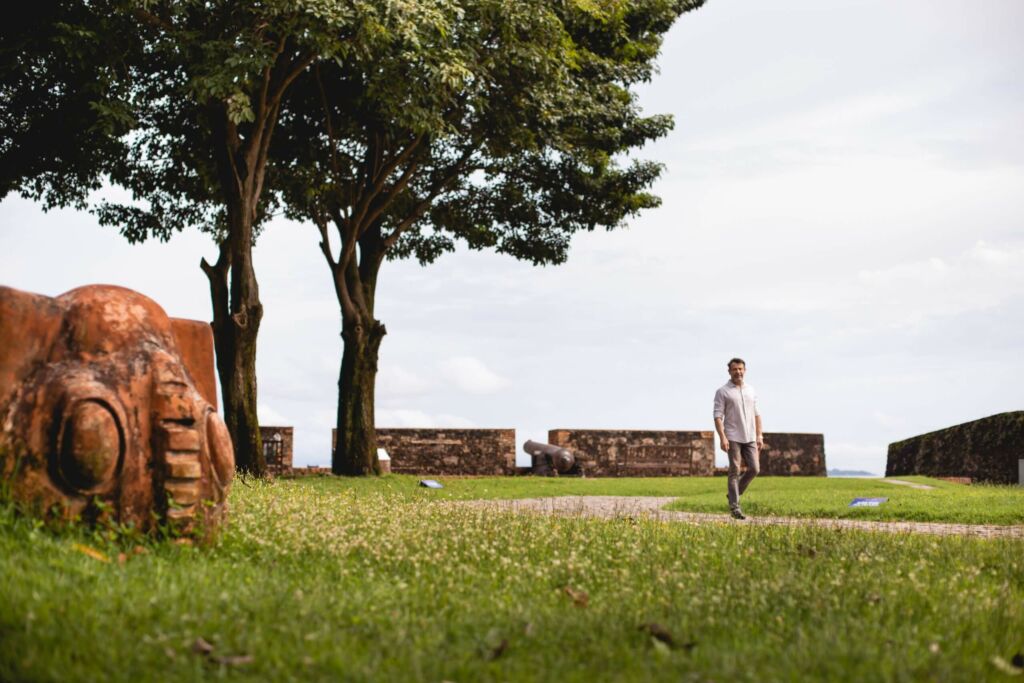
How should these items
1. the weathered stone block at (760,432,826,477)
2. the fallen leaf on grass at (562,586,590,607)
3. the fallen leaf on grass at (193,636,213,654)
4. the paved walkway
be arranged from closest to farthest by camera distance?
the fallen leaf on grass at (193,636,213,654) < the fallen leaf on grass at (562,586,590,607) < the paved walkway < the weathered stone block at (760,432,826,477)

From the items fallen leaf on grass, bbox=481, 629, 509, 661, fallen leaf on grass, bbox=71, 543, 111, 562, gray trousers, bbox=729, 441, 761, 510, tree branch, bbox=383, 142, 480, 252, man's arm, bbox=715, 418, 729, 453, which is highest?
tree branch, bbox=383, 142, 480, 252

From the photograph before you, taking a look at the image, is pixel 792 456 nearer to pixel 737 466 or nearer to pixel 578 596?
pixel 737 466

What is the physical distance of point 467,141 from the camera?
71.6 feet

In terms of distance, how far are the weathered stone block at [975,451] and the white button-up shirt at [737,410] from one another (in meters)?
13.2

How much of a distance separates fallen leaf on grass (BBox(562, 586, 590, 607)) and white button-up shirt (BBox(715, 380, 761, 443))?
21.8ft

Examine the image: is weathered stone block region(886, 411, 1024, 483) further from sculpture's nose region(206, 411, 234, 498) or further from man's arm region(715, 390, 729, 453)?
sculpture's nose region(206, 411, 234, 498)

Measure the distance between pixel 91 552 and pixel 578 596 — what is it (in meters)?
3.20

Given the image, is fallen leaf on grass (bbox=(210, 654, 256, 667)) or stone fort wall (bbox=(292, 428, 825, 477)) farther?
stone fort wall (bbox=(292, 428, 825, 477))

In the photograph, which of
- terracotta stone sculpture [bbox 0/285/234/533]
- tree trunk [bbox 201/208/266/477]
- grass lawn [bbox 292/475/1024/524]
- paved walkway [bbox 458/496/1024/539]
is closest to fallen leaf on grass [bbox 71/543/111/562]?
terracotta stone sculpture [bbox 0/285/234/533]

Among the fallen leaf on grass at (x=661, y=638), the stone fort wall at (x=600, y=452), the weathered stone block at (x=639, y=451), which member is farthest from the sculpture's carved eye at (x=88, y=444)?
the weathered stone block at (x=639, y=451)

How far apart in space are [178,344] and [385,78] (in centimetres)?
982

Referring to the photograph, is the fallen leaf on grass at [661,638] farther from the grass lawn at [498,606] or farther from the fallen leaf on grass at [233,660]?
the fallen leaf on grass at [233,660]

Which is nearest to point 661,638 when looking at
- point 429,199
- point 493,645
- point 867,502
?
point 493,645

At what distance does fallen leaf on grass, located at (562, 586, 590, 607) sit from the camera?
5.95 m
